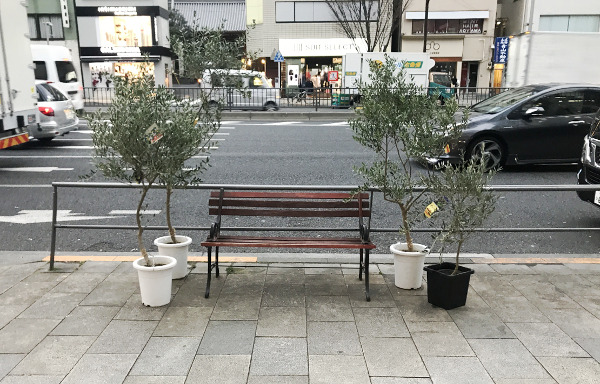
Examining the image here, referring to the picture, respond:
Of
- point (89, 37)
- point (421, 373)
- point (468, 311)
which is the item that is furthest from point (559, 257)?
point (89, 37)

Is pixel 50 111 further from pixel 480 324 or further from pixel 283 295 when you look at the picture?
pixel 480 324

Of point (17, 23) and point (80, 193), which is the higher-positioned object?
point (17, 23)

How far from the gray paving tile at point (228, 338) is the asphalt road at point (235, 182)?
1789 millimetres

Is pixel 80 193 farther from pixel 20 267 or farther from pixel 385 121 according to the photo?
pixel 385 121

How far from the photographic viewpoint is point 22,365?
3.34 meters

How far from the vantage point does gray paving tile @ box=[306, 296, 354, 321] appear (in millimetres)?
4066

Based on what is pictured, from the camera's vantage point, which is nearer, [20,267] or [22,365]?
[22,365]

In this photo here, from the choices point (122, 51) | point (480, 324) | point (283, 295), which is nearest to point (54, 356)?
point (283, 295)

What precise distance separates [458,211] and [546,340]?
1169 mm

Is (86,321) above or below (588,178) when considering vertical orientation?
below

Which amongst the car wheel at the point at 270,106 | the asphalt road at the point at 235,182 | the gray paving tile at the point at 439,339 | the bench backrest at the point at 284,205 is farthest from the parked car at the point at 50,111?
the gray paving tile at the point at 439,339

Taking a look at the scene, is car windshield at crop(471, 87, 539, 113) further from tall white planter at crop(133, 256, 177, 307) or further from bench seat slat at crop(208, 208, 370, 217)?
tall white planter at crop(133, 256, 177, 307)

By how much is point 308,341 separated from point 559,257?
137 inches

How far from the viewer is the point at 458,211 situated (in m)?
4.05
